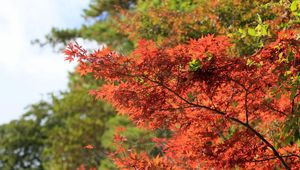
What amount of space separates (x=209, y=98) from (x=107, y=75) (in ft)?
4.04

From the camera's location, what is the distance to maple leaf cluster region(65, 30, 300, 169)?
14.1 feet

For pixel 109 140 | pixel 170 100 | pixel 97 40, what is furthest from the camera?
pixel 97 40

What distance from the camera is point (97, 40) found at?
23.5m

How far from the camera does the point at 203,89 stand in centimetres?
475

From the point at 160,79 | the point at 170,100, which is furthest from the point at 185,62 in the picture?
the point at 170,100

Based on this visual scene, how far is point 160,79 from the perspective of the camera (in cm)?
455

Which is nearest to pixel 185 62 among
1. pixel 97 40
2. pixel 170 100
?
pixel 170 100

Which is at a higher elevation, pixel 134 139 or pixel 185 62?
pixel 134 139

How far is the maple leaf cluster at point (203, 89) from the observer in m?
4.30

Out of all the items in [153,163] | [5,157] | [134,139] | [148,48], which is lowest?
[153,163]

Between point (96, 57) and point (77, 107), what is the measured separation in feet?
73.5

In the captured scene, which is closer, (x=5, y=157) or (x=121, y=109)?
(x=121, y=109)

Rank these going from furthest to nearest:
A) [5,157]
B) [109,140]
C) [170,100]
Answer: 1. [5,157]
2. [109,140]
3. [170,100]

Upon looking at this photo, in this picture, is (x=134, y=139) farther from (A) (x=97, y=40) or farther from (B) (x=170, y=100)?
(B) (x=170, y=100)
